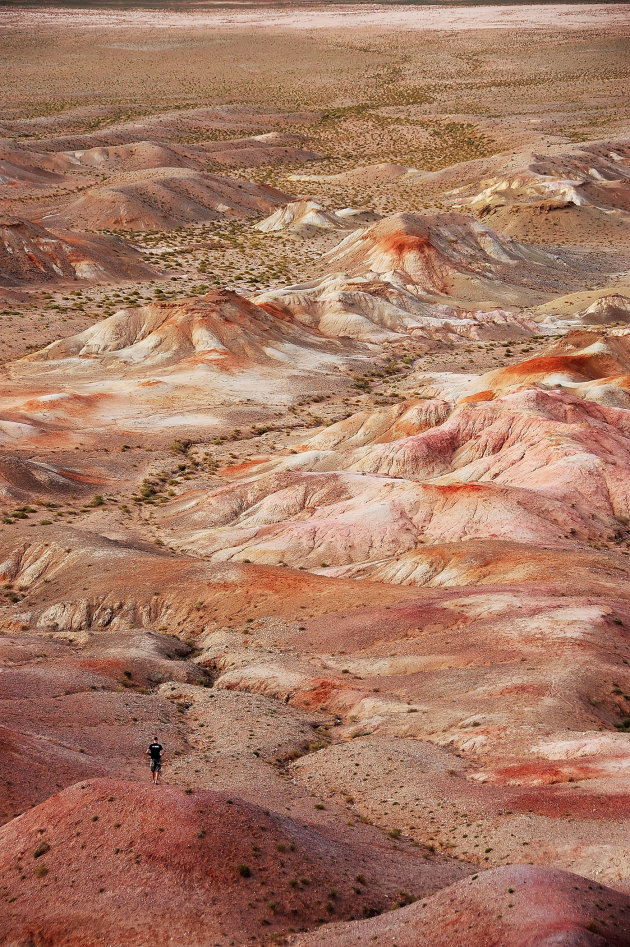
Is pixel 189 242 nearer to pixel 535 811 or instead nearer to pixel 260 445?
pixel 260 445

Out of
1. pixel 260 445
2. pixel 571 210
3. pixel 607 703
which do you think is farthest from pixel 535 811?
pixel 571 210

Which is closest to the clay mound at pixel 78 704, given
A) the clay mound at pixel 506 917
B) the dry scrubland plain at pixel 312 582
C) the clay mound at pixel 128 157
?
the dry scrubland plain at pixel 312 582

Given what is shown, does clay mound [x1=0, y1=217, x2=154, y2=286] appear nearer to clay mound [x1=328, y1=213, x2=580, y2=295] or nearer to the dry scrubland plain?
the dry scrubland plain

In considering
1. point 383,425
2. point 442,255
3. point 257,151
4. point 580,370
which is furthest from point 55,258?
point 257,151

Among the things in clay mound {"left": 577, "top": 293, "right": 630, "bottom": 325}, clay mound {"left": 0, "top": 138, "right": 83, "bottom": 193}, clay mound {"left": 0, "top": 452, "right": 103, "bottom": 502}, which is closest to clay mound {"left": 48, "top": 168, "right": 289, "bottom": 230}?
clay mound {"left": 0, "top": 138, "right": 83, "bottom": 193}

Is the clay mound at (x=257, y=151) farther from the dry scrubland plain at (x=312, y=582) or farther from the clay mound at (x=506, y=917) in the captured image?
the clay mound at (x=506, y=917)

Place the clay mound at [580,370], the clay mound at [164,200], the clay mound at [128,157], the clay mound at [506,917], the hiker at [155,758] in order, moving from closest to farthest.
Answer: the clay mound at [506,917], the hiker at [155,758], the clay mound at [580,370], the clay mound at [164,200], the clay mound at [128,157]
